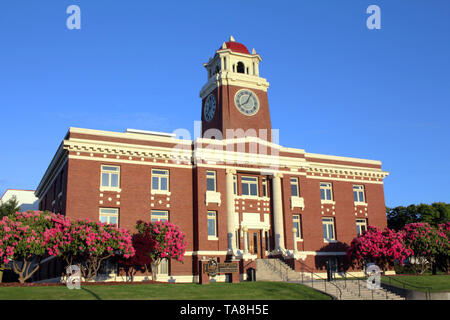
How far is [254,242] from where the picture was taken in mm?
44469

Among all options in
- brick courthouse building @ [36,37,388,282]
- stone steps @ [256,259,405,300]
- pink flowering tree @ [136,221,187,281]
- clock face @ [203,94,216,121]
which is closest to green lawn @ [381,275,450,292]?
stone steps @ [256,259,405,300]

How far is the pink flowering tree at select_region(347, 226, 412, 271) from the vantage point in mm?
43125

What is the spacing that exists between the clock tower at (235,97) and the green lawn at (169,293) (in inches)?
800

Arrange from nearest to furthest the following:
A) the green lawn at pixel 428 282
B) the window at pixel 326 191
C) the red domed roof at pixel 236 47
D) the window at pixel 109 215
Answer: the green lawn at pixel 428 282
the window at pixel 109 215
the window at pixel 326 191
the red domed roof at pixel 236 47

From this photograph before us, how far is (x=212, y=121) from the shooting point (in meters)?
50.5

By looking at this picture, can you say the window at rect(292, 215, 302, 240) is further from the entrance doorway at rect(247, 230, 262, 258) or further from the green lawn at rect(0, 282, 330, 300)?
the green lawn at rect(0, 282, 330, 300)

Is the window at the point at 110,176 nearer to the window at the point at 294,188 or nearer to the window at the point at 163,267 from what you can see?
the window at the point at 163,267

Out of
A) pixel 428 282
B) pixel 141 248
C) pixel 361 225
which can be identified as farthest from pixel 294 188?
pixel 141 248

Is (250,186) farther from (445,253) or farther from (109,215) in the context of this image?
(445,253)

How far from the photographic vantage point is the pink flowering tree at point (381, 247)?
43125mm

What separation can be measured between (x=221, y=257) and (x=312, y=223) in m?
11.0

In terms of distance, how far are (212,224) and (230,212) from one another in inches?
74.8

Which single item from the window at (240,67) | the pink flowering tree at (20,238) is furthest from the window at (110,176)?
the window at (240,67)
